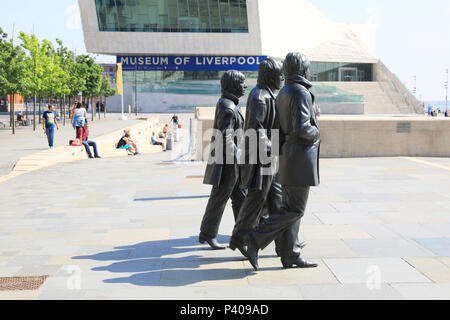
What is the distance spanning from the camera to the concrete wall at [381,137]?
14812 mm

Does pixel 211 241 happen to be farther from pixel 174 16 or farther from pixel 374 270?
pixel 174 16

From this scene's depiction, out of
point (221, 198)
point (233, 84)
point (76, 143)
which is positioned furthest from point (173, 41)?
point (221, 198)

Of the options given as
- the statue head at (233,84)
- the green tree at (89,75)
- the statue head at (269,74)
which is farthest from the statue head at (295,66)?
the green tree at (89,75)

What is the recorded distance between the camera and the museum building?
59031 mm

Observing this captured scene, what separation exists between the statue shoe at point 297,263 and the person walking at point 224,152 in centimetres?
100

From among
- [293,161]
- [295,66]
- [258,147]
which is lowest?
[293,161]

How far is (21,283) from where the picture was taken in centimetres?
482

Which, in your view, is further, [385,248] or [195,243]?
[195,243]

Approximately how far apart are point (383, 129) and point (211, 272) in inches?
429

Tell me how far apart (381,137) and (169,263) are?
423 inches

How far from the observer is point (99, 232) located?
6840 mm

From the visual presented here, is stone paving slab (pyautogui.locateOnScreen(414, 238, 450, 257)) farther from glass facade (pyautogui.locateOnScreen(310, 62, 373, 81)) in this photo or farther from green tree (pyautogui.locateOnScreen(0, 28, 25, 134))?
glass facade (pyautogui.locateOnScreen(310, 62, 373, 81))

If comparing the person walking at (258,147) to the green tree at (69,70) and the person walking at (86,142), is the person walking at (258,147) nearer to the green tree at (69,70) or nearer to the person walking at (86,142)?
the person walking at (86,142)
